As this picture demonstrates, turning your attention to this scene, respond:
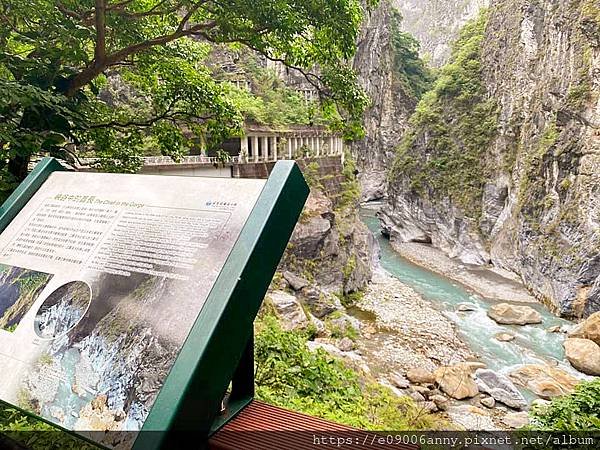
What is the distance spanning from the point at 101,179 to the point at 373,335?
12.1m

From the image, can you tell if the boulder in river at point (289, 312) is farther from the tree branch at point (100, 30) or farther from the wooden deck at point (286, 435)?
the wooden deck at point (286, 435)

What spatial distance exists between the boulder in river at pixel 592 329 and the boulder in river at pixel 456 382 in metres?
4.60

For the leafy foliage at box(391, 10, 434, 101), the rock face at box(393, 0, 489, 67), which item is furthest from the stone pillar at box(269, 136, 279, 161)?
the rock face at box(393, 0, 489, 67)

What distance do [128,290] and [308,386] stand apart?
9.28 feet

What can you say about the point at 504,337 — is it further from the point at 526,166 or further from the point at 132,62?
the point at 132,62

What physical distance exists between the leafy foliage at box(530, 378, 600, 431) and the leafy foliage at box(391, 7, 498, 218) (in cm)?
2028

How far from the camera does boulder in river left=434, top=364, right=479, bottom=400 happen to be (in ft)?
30.7

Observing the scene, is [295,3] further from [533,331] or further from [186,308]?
[533,331]

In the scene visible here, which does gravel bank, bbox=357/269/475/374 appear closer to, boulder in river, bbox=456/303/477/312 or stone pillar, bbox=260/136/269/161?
boulder in river, bbox=456/303/477/312

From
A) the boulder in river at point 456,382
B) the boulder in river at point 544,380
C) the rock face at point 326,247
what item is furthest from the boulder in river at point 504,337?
the rock face at point 326,247

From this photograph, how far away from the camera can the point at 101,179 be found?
1.76m

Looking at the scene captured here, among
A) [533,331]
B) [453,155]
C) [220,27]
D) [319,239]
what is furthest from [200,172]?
[453,155]

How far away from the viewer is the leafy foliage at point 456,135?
2456 cm

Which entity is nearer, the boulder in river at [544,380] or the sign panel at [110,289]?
the sign panel at [110,289]
